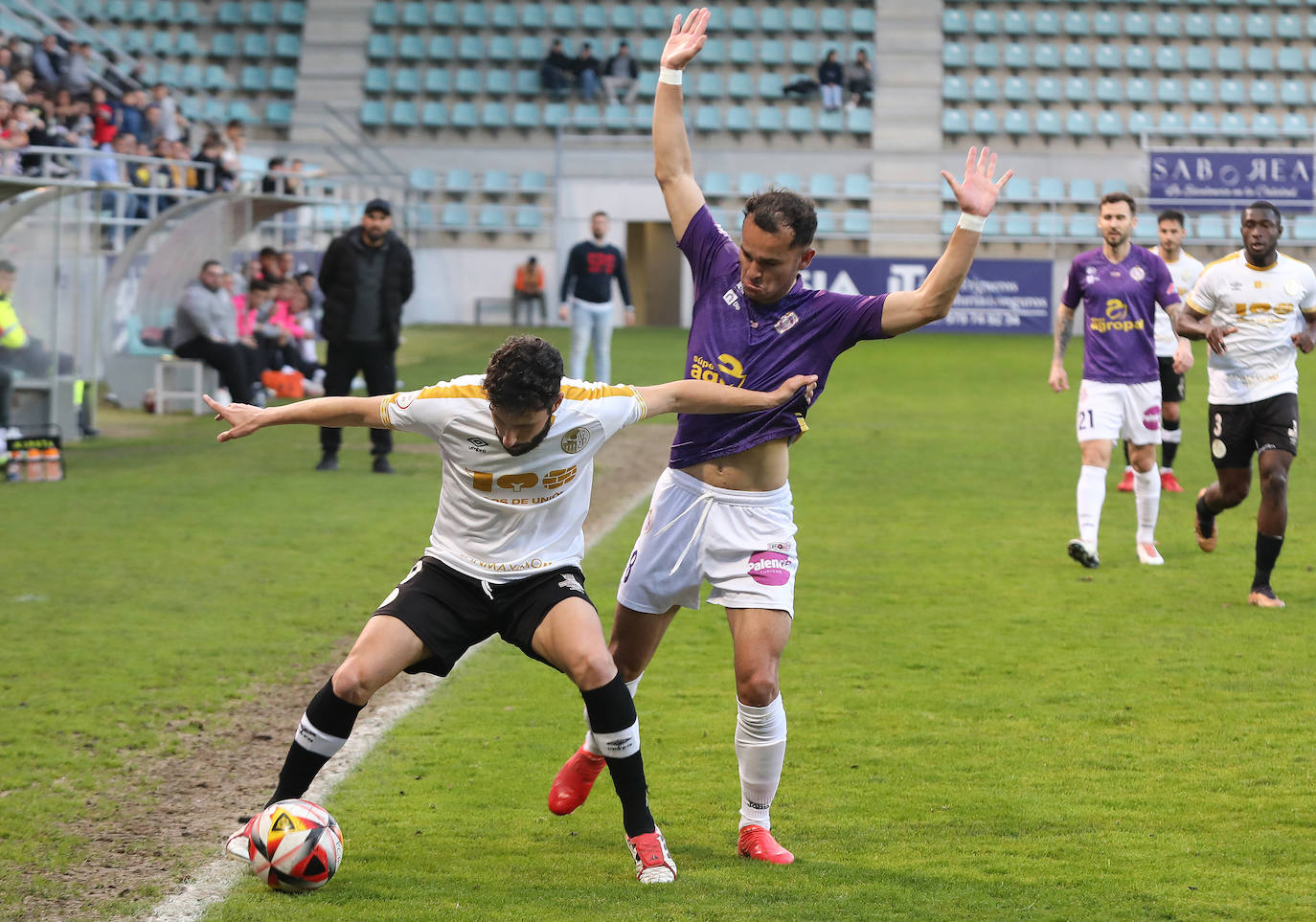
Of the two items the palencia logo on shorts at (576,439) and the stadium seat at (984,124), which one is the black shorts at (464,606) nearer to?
the palencia logo on shorts at (576,439)

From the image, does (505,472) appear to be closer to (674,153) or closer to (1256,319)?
(674,153)

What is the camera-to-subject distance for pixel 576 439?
446 cm

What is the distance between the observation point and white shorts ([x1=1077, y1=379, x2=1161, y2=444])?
9.12 meters

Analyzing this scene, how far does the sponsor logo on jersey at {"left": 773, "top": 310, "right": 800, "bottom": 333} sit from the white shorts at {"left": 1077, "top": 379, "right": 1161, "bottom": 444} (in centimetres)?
495

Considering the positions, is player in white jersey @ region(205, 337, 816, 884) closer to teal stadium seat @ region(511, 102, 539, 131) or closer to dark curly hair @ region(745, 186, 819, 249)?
dark curly hair @ region(745, 186, 819, 249)

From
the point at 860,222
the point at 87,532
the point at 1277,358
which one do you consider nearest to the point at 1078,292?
the point at 1277,358

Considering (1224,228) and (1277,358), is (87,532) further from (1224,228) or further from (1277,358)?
(1224,228)

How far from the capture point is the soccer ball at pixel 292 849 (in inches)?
161

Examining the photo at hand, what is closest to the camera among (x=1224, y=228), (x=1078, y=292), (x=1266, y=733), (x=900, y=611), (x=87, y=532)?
(x=1266, y=733)

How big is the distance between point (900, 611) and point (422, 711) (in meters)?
2.97

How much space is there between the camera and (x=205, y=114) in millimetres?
34500

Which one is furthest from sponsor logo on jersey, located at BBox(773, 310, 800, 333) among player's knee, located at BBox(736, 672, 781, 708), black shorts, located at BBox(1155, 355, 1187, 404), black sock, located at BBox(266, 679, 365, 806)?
black shorts, located at BBox(1155, 355, 1187, 404)

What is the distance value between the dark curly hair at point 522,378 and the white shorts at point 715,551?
0.67 meters

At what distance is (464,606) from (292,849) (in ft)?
2.68
